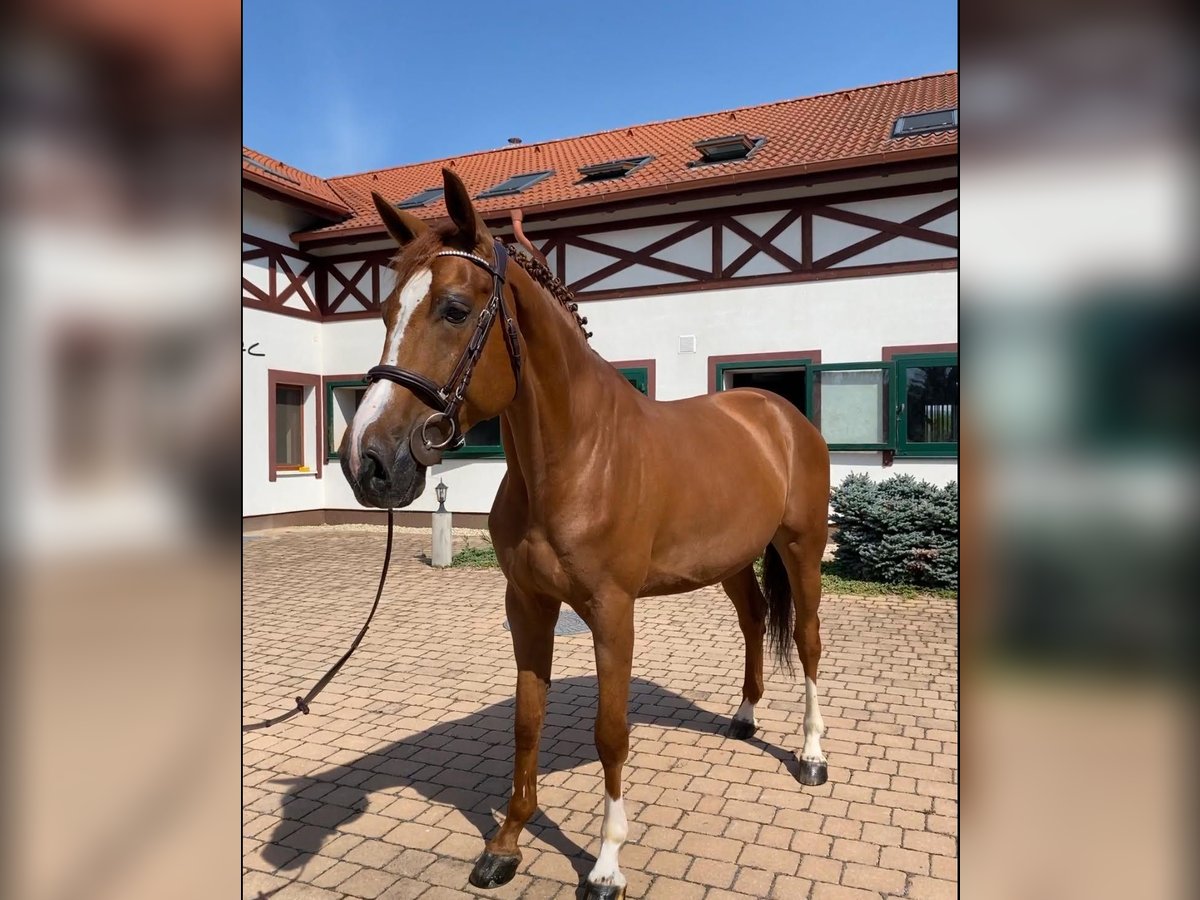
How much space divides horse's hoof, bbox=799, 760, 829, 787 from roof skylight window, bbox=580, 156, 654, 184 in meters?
10.2

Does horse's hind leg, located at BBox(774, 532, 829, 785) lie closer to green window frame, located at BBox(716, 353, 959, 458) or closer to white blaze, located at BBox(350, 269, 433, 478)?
white blaze, located at BBox(350, 269, 433, 478)

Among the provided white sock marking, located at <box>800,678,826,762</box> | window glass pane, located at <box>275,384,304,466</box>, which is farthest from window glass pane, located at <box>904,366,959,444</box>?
window glass pane, located at <box>275,384,304,466</box>

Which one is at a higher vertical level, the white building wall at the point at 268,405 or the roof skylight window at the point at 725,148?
the roof skylight window at the point at 725,148

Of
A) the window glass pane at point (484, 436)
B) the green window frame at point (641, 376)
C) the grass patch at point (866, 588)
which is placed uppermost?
the green window frame at point (641, 376)

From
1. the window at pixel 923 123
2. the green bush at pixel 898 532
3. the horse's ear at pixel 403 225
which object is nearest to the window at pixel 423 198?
the window at pixel 923 123

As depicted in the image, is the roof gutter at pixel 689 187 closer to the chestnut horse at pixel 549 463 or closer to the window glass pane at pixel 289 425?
the window glass pane at pixel 289 425

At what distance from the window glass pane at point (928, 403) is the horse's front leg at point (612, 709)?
7459 millimetres

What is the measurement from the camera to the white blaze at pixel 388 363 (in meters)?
1.81

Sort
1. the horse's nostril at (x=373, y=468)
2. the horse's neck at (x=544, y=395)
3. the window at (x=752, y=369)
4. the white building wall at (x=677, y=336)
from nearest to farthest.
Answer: the horse's nostril at (x=373, y=468) → the horse's neck at (x=544, y=395) → the white building wall at (x=677, y=336) → the window at (x=752, y=369)

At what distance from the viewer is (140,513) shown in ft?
1.78

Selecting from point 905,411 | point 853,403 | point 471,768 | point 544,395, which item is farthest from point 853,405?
point 544,395

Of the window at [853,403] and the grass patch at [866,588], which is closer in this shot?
the grass patch at [866,588]

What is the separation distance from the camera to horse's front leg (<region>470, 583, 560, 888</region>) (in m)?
2.65

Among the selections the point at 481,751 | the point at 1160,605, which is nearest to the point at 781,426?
the point at 481,751
